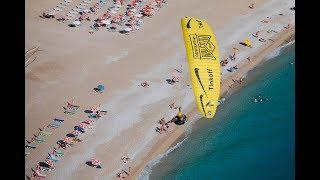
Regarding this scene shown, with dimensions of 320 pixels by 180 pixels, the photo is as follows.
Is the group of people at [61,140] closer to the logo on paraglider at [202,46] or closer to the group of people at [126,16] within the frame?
the logo on paraglider at [202,46]

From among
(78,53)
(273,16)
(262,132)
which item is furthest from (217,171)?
(273,16)

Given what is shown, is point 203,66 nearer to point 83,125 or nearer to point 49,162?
point 83,125

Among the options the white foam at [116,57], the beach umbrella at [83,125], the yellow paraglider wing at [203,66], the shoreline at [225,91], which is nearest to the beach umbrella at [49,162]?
the beach umbrella at [83,125]

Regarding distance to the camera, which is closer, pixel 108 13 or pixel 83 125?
pixel 83 125

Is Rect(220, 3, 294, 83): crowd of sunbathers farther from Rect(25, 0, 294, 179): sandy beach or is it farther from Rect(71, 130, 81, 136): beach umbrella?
Rect(71, 130, 81, 136): beach umbrella

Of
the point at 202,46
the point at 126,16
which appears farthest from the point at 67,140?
the point at 126,16

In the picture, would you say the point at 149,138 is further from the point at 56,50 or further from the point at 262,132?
the point at 56,50
